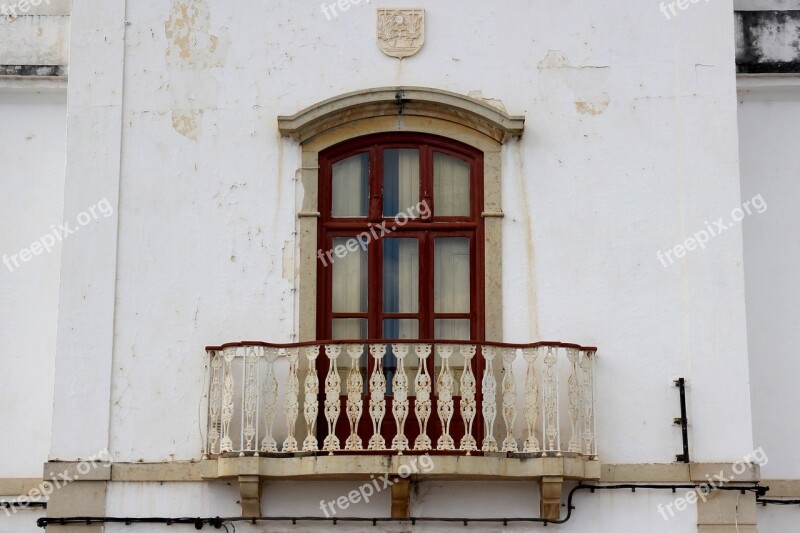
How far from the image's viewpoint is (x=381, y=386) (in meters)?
13.9

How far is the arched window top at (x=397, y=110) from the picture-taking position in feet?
48.5

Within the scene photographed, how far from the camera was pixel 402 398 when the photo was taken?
13875 mm

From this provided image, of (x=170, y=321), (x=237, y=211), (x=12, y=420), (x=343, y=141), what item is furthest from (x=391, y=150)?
(x=12, y=420)

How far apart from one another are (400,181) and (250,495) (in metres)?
3.29

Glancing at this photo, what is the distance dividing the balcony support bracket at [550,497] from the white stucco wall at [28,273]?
474cm

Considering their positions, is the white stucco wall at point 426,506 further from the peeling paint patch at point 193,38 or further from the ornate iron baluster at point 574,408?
the peeling paint patch at point 193,38

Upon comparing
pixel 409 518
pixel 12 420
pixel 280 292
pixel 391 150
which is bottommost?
pixel 409 518

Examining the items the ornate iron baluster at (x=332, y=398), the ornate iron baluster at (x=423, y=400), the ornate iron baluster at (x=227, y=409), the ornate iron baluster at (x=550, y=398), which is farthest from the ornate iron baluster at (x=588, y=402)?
the ornate iron baluster at (x=227, y=409)

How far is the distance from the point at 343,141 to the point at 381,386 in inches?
98.9

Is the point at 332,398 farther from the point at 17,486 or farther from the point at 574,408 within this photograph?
the point at 17,486

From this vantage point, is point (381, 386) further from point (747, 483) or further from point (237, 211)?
point (747, 483)

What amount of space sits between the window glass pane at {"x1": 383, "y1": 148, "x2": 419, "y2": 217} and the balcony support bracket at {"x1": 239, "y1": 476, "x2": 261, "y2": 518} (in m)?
2.84

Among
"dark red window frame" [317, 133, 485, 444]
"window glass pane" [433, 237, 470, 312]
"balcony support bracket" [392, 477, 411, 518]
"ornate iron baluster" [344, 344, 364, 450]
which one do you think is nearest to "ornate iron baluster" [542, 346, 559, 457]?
"dark red window frame" [317, 133, 485, 444]

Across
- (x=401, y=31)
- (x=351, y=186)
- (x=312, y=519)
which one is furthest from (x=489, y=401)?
(x=401, y=31)
